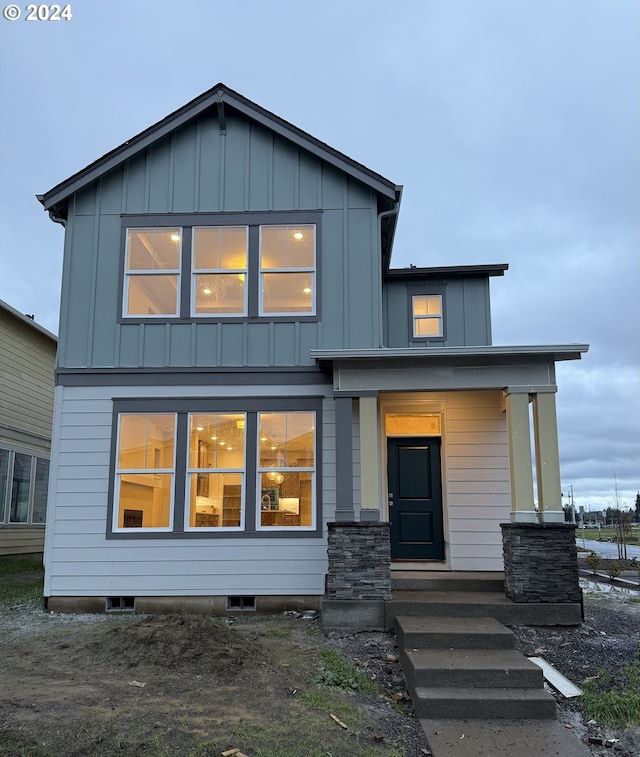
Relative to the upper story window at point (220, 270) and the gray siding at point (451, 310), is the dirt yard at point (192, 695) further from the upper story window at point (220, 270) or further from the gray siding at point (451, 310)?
the gray siding at point (451, 310)

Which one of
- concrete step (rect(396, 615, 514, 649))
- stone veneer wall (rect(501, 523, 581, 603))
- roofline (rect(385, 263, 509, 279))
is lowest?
concrete step (rect(396, 615, 514, 649))

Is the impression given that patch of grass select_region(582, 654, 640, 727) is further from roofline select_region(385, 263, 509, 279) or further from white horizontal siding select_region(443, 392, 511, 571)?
roofline select_region(385, 263, 509, 279)

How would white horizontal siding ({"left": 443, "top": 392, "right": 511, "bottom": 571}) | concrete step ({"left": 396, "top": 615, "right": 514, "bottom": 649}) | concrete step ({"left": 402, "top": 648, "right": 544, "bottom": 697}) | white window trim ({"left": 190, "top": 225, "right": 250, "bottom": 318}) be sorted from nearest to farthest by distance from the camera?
concrete step ({"left": 402, "top": 648, "right": 544, "bottom": 697})
concrete step ({"left": 396, "top": 615, "right": 514, "bottom": 649})
white horizontal siding ({"left": 443, "top": 392, "right": 511, "bottom": 571})
white window trim ({"left": 190, "top": 225, "right": 250, "bottom": 318})

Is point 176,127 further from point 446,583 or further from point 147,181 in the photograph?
point 446,583

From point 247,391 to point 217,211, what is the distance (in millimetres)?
2758

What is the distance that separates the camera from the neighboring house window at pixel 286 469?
8062mm

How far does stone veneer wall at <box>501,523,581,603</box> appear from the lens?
22.5ft

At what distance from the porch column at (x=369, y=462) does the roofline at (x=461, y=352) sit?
604 mm

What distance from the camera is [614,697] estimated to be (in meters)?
4.69

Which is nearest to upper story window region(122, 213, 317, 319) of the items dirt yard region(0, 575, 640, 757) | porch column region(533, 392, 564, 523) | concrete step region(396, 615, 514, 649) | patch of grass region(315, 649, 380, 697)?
porch column region(533, 392, 564, 523)

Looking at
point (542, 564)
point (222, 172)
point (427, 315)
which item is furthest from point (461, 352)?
point (222, 172)

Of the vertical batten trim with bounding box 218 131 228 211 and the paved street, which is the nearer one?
the vertical batten trim with bounding box 218 131 228 211

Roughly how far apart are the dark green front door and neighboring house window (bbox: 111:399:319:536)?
1.37 meters

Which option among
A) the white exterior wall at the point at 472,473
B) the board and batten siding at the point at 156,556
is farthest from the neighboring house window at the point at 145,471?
the white exterior wall at the point at 472,473
